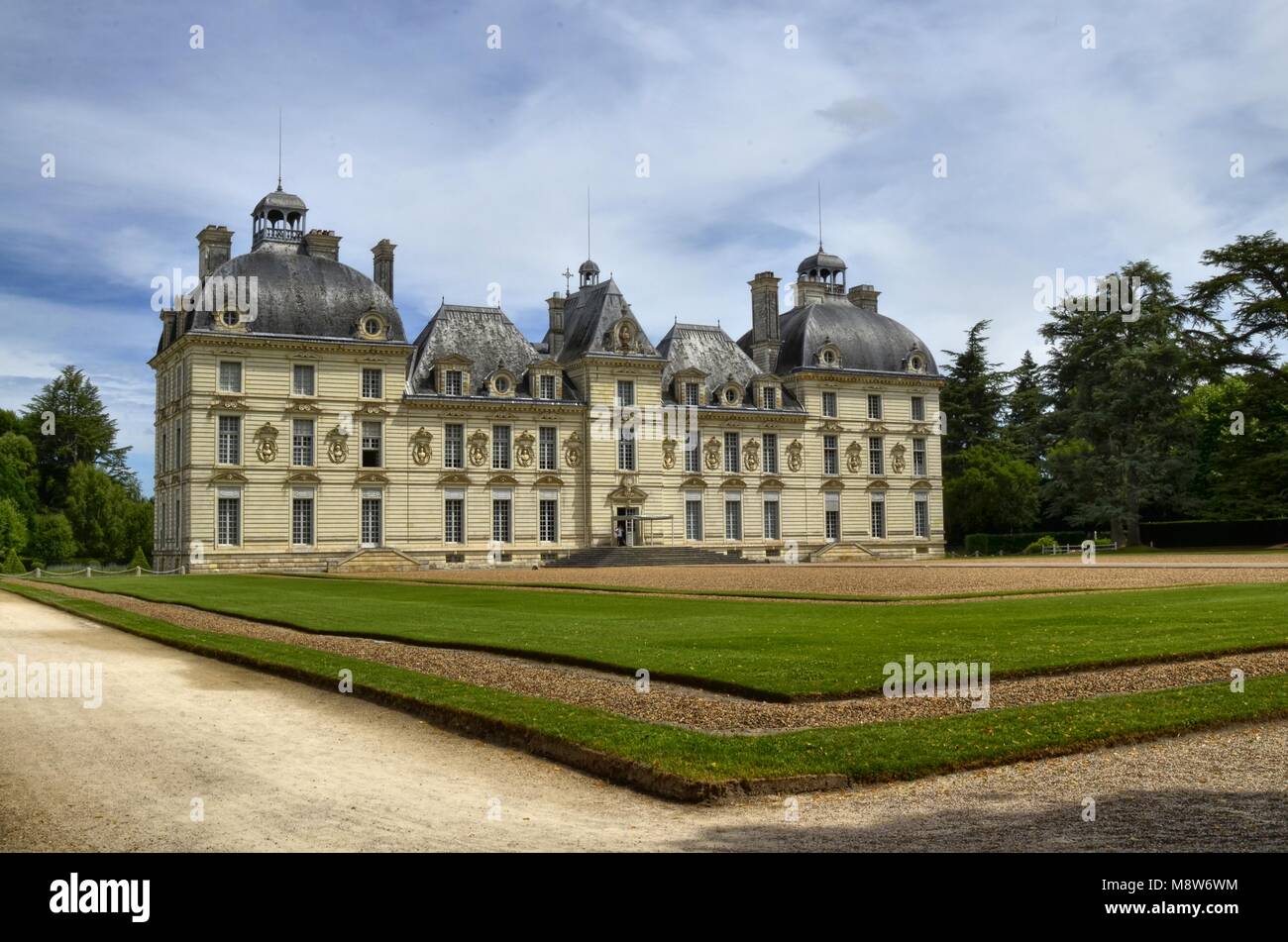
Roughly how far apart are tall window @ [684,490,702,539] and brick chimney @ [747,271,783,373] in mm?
8478

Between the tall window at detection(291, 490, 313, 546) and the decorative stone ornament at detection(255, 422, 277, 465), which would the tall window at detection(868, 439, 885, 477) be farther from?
the decorative stone ornament at detection(255, 422, 277, 465)

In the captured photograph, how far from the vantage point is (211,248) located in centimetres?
5056

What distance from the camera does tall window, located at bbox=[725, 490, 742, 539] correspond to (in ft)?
189

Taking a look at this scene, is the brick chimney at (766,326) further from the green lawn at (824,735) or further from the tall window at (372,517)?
the green lawn at (824,735)

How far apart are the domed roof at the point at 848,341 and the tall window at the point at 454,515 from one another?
1874 centimetres

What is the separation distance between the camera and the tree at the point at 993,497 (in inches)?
2504

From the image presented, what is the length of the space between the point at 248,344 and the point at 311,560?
887cm

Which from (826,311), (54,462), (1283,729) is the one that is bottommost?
(1283,729)

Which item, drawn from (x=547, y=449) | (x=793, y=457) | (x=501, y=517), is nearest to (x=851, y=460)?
(x=793, y=457)

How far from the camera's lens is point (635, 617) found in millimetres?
19922

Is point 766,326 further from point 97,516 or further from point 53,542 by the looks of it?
point 53,542
